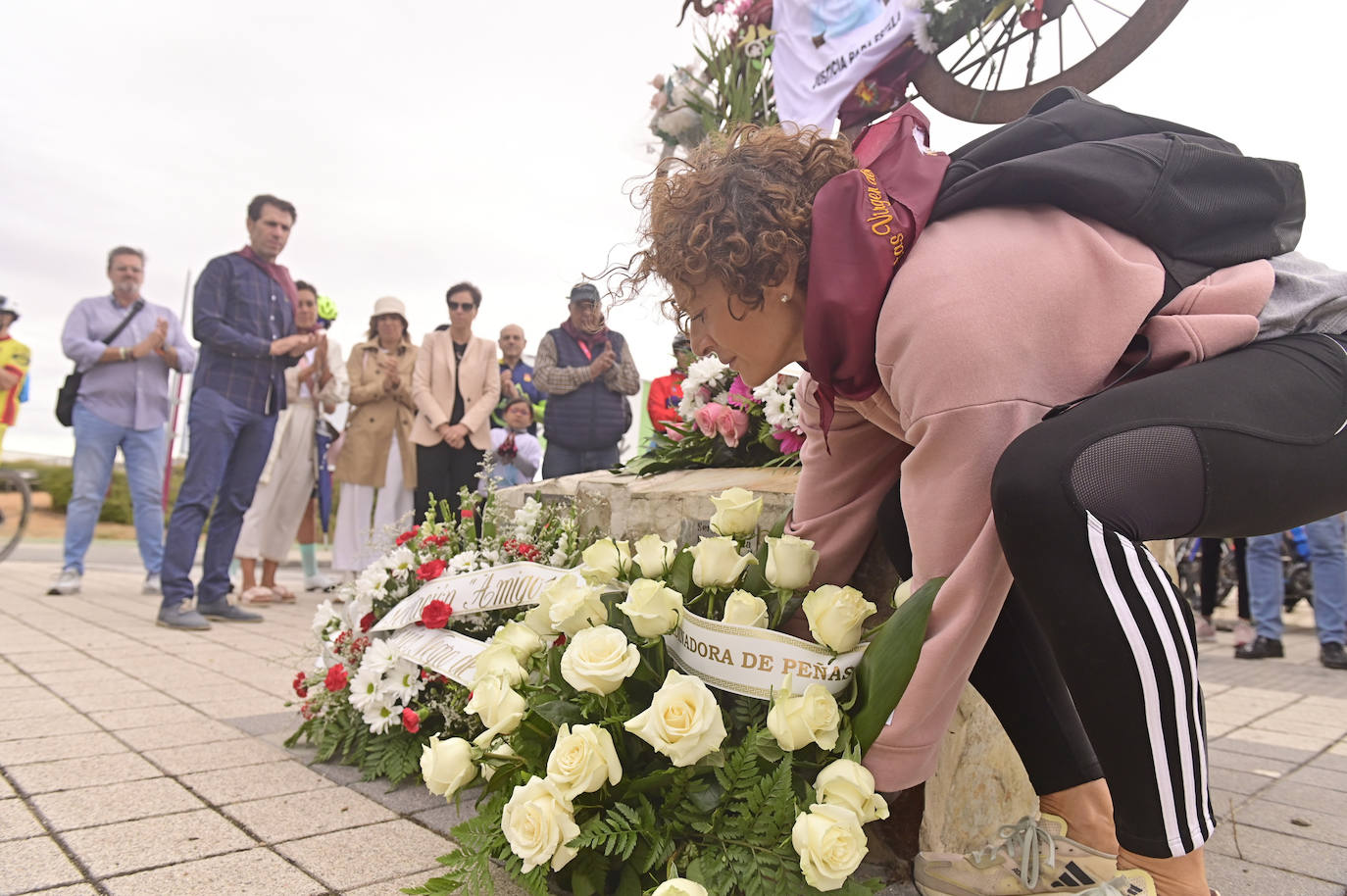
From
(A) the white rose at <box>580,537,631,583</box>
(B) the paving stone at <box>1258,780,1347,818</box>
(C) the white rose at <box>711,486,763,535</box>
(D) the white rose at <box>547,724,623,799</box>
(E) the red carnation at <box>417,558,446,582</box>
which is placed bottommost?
(B) the paving stone at <box>1258,780,1347,818</box>

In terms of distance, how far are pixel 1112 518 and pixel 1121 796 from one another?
380 millimetres

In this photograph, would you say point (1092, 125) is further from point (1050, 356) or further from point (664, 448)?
point (664, 448)

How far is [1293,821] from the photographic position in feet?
7.47

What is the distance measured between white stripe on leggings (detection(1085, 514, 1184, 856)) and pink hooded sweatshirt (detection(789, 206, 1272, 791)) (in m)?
0.14

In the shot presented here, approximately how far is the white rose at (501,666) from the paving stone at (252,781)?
81cm

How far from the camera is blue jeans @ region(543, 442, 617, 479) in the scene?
554 cm

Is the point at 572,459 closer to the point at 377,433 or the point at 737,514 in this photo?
the point at 377,433

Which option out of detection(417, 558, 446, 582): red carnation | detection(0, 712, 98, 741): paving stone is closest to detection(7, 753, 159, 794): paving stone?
detection(0, 712, 98, 741): paving stone

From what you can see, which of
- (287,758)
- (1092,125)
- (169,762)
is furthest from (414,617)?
(1092,125)

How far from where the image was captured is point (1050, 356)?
4.23ft

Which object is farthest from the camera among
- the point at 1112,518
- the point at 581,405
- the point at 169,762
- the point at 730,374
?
the point at 581,405

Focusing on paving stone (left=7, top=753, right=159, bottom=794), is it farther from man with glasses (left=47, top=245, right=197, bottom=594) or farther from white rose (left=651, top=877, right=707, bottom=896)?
man with glasses (left=47, top=245, right=197, bottom=594)

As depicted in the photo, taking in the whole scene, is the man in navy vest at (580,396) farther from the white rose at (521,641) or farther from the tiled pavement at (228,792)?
the white rose at (521,641)

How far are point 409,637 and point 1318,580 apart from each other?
5.24 m
